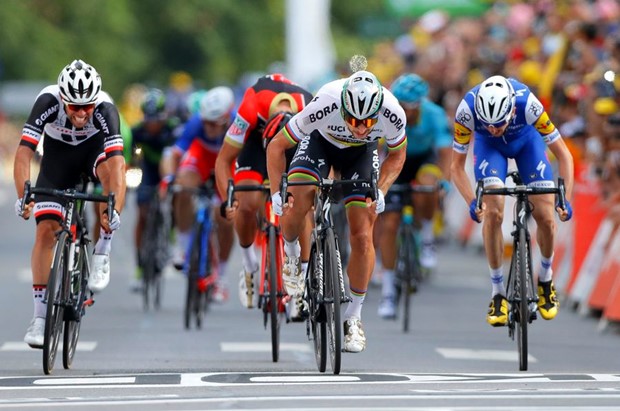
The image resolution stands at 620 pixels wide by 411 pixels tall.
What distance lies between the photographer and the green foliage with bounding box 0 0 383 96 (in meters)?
66.1

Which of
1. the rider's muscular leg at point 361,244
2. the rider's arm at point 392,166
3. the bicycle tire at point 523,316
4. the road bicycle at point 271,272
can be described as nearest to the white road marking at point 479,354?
the bicycle tire at point 523,316

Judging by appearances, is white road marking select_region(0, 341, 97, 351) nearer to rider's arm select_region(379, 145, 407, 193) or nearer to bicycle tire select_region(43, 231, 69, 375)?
bicycle tire select_region(43, 231, 69, 375)

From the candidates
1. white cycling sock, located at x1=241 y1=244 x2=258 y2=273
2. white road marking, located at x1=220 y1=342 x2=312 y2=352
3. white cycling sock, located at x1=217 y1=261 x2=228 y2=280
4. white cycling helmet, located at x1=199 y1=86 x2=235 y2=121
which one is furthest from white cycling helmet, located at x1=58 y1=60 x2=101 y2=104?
white cycling helmet, located at x1=199 y1=86 x2=235 y2=121

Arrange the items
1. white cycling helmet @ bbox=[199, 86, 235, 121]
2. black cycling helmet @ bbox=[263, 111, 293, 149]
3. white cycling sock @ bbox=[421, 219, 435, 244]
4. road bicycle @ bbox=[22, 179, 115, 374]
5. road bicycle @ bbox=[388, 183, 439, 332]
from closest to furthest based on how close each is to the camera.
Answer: road bicycle @ bbox=[22, 179, 115, 374], black cycling helmet @ bbox=[263, 111, 293, 149], road bicycle @ bbox=[388, 183, 439, 332], white cycling helmet @ bbox=[199, 86, 235, 121], white cycling sock @ bbox=[421, 219, 435, 244]

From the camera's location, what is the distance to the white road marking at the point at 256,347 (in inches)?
588

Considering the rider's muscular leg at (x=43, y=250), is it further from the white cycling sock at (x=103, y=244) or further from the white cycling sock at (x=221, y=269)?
the white cycling sock at (x=221, y=269)

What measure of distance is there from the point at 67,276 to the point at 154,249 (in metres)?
6.23

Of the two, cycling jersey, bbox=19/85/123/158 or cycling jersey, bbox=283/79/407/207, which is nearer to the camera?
cycling jersey, bbox=283/79/407/207

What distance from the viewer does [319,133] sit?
13.2 meters

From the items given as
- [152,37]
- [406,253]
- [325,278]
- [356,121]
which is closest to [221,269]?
[406,253]

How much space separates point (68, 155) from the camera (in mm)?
13523

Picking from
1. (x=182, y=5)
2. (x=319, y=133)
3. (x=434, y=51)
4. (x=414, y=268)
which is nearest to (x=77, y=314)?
(x=319, y=133)

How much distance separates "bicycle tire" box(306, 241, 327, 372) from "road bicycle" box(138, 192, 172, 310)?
585cm

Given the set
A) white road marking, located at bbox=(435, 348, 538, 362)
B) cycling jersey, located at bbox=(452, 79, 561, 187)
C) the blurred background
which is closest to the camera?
cycling jersey, located at bbox=(452, 79, 561, 187)
